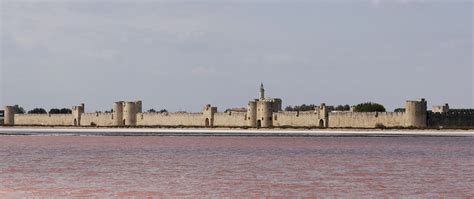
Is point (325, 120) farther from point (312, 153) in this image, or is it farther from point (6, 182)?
point (6, 182)

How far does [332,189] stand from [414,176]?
4.62 meters

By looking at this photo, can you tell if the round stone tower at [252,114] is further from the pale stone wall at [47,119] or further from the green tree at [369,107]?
the pale stone wall at [47,119]

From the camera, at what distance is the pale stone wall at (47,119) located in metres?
101

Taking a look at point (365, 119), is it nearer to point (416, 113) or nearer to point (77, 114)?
point (416, 113)

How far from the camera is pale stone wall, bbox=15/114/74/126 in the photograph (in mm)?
100625

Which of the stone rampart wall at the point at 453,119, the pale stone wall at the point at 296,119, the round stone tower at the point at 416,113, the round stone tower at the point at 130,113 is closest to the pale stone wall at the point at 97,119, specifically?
the round stone tower at the point at 130,113

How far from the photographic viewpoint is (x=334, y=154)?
35.4 metres

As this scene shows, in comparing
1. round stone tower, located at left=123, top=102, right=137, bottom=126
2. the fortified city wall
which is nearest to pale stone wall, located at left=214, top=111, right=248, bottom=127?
the fortified city wall

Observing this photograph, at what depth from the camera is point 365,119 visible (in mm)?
73625

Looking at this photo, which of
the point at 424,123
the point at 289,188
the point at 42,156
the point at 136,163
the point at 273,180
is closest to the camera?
the point at 289,188

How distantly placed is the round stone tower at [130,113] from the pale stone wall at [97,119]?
2947 mm

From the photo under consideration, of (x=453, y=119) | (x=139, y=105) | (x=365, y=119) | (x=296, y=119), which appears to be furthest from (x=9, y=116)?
(x=453, y=119)

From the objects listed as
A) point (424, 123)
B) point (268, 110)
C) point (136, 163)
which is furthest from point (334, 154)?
point (268, 110)

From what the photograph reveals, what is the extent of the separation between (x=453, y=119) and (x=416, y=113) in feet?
14.8
